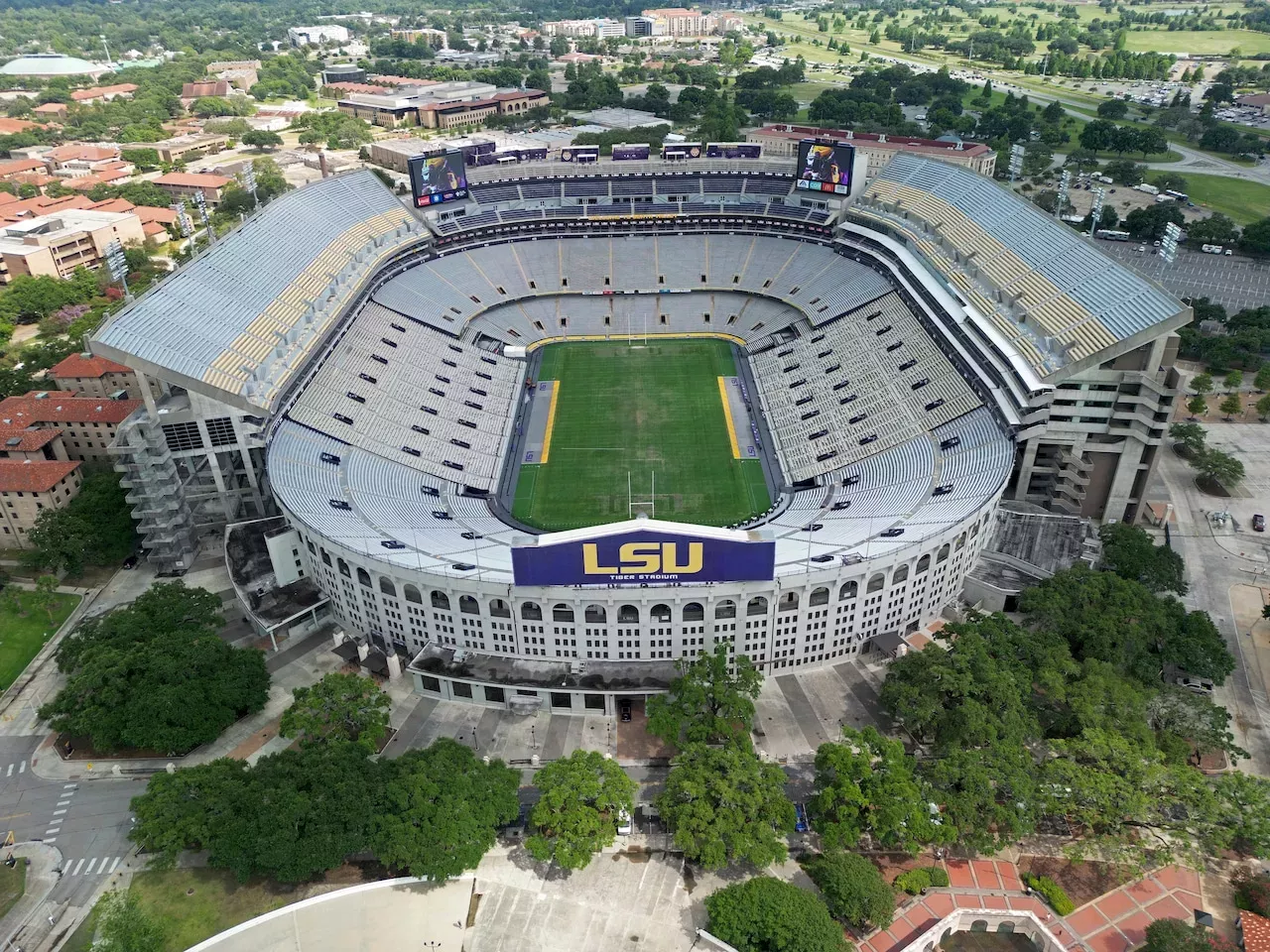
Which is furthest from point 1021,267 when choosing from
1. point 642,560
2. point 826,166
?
point 642,560

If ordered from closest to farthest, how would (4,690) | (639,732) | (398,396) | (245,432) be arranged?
1. (639,732)
2. (4,690)
3. (245,432)
4. (398,396)

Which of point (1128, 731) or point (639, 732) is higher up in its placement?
point (1128, 731)

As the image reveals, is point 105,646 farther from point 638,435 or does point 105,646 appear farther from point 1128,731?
point 1128,731

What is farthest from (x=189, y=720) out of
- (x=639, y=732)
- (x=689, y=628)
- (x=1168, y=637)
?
(x=1168, y=637)

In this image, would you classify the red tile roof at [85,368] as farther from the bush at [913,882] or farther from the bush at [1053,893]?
the bush at [1053,893]

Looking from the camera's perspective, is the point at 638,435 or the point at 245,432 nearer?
the point at 245,432

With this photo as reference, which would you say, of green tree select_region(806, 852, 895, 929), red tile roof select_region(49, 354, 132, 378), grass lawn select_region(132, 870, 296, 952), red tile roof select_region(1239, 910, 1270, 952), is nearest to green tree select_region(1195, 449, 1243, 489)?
red tile roof select_region(1239, 910, 1270, 952)

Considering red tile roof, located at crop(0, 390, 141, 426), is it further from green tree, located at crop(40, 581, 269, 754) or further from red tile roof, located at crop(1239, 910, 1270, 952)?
red tile roof, located at crop(1239, 910, 1270, 952)
